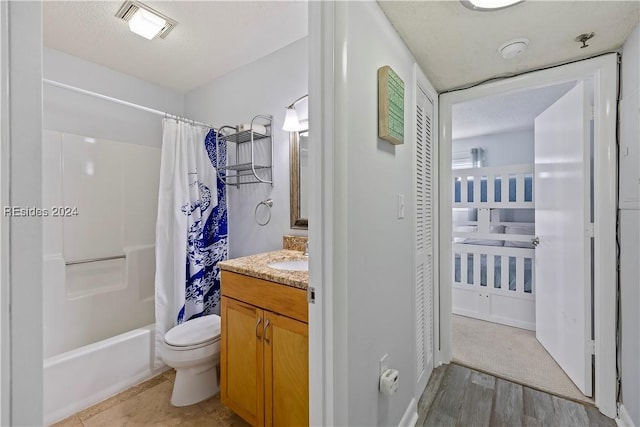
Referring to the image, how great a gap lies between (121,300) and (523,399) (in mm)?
2953

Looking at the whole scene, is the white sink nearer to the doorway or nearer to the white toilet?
the white toilet

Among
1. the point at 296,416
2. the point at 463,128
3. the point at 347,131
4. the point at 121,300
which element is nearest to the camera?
the point at 347,131

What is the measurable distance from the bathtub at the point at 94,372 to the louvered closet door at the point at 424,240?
6.19 ft

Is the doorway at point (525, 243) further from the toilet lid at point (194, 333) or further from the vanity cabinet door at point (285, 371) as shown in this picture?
the toilet lid at point (194, 333)

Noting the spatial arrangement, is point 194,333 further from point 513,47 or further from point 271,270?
point 513,47

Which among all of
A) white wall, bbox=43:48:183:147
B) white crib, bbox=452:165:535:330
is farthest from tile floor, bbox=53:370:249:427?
white crib, bbox=452:165:535:330

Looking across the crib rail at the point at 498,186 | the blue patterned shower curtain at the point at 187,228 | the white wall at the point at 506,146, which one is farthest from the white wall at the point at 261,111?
the white wall at the point at 506,146

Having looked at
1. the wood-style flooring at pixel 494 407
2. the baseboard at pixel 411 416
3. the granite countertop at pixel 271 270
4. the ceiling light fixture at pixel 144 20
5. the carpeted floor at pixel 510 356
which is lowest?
the wood-style flooring at pixel 494 407

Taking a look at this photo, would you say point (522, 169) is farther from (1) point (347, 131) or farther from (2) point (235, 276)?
(2) point (235, 276)

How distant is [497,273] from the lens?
2975 mm

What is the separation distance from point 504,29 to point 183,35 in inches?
76.5

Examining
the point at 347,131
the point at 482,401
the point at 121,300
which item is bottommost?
the point at 482,401

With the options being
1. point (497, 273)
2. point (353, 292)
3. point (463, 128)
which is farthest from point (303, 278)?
point (463, 128)

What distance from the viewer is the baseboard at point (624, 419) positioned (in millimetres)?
1472
